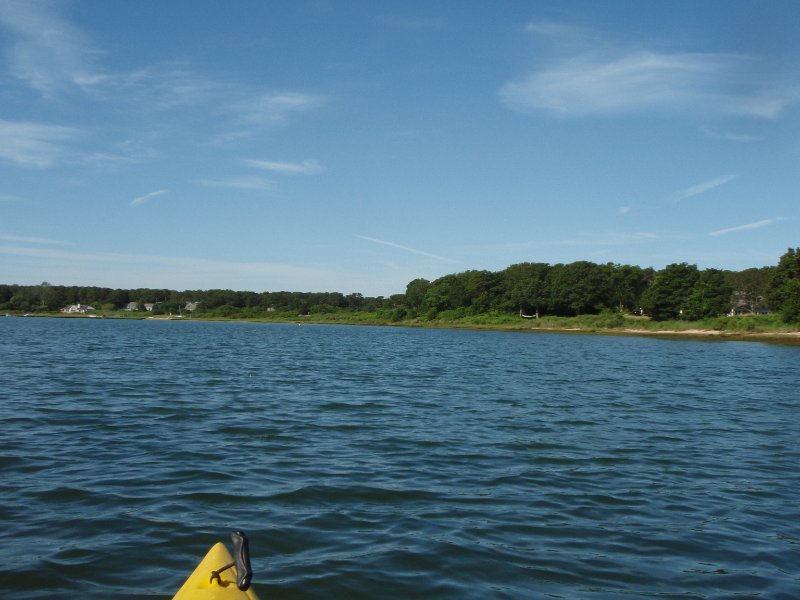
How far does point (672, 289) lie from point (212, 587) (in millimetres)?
112533

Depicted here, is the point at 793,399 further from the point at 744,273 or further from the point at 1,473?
the point at 744,273

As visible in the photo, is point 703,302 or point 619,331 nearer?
point 703,302

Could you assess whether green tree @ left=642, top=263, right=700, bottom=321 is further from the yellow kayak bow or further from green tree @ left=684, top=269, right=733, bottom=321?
the yellow kayak bow

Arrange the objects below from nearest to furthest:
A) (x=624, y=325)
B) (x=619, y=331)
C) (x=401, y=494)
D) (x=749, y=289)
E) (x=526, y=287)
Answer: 1. (x=401, y=494)
2. (x=619, y=331)
3. (x=624, y=325)
4. (x=526, y=287)
5. (x=749, y=289)

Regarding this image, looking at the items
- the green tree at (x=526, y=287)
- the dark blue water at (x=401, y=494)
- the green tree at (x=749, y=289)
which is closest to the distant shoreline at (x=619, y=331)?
the green tree at (x=526, y=287)

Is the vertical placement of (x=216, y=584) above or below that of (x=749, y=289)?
below

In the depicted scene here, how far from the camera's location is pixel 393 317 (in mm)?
174875

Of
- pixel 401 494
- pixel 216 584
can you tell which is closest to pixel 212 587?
pixel 216 584

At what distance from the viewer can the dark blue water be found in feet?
22.1

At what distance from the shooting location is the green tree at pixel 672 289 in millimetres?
106188

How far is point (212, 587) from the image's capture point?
16.0ft

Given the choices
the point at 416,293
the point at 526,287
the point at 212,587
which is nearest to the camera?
the point at 212,587

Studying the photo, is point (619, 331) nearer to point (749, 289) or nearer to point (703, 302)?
point (703, 302)

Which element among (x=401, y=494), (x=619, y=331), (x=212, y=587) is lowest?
(x=401, y=494)
